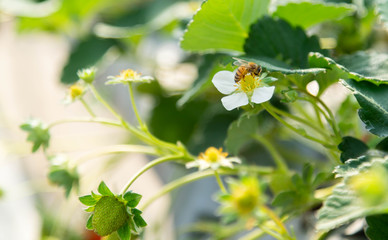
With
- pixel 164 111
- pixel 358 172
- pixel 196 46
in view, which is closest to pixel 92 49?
pixel 164 111

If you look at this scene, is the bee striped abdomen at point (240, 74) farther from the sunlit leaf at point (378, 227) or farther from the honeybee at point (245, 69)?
the sunlit leaf at point (378, 227)

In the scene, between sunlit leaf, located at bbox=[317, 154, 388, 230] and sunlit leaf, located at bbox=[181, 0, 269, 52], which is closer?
sunlit leaf, located at bbox=[317, 154, 388, 230]

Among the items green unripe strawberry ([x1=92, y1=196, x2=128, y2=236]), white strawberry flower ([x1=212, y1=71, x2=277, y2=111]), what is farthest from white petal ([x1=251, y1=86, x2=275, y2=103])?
green unripe strawberry ([x1=92, y1=196, x2=128, y2=236])

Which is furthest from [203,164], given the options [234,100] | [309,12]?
[309,12]

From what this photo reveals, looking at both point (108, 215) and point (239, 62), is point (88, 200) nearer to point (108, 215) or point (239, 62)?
point (108, 215)

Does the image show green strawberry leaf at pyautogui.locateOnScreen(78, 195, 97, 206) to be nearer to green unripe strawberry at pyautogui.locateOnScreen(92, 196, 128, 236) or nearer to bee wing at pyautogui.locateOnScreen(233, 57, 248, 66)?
green unripe strawberry at pyautogui.locateOnScreen(92, 196, 128, 236)

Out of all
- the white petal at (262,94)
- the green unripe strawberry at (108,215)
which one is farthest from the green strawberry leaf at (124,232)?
the white petal at (262,94)

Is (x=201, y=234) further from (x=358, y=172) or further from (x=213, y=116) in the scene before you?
(x=358, y=172)

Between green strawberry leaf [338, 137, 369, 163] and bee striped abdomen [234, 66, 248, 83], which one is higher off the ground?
bee striped abdomen [234, 66, 248, 83]
